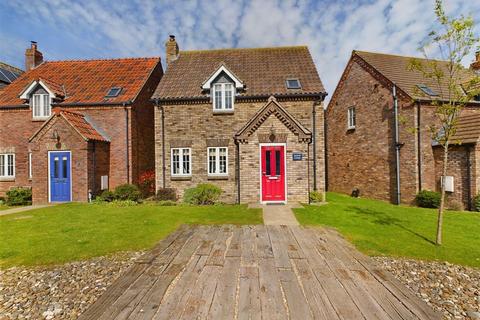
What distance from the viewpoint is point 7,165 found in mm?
16875

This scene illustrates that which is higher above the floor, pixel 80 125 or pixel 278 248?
pixel 80 125

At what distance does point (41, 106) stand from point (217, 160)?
13.3m

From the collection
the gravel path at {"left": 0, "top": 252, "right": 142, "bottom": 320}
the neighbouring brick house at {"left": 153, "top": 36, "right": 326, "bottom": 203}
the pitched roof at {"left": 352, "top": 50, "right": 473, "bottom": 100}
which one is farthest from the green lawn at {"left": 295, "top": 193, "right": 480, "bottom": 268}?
the pitched roof at {"left": 352, "top": 50, "right": 473, "bottom": 100}

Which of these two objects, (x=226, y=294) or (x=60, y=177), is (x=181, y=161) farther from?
(x=226, y=294)

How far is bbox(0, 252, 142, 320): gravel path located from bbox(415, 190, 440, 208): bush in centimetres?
1579

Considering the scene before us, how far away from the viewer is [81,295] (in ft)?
14.1

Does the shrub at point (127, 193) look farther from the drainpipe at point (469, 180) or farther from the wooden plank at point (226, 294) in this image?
the drainpipe at point (469, 180)

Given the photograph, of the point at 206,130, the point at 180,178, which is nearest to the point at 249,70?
the point at 206,130

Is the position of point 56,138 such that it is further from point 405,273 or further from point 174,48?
point 405,273

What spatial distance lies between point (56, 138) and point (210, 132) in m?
9.42

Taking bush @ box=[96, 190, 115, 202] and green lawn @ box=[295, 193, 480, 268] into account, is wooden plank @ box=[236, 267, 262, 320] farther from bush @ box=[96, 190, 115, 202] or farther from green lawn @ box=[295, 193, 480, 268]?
bush @ box=[96, 190, 115, 202]

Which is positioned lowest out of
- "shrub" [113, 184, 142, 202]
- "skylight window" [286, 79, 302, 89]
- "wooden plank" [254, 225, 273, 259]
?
"wooden plank" [254, 225, 273, 259]

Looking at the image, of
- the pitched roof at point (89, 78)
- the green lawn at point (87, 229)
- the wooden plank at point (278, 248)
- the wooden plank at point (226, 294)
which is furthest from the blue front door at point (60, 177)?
the wooden plank at point (226, 294)

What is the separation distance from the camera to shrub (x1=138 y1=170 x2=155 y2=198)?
54.9 ft
